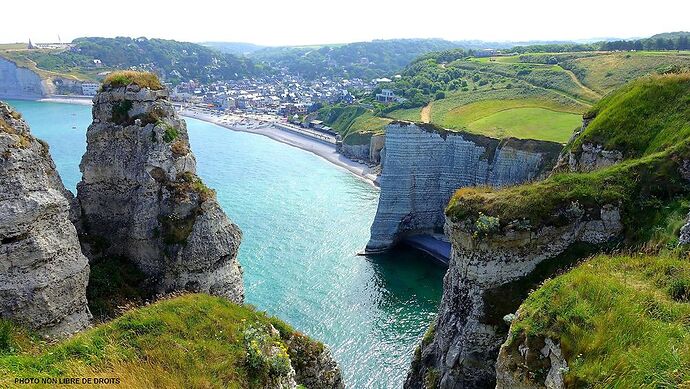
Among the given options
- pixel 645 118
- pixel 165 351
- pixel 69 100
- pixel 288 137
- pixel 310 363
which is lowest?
pixel 288 137

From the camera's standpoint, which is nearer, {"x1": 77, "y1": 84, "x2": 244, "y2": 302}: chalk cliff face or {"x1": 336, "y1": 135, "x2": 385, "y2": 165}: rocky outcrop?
{"x1": 77, "y1": 84, "x2": 244, "y2": 302}: chalk cliff face

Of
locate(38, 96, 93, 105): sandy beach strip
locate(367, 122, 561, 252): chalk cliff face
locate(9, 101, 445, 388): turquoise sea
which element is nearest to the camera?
locate(9, 101, 445, 388): turquoise sea

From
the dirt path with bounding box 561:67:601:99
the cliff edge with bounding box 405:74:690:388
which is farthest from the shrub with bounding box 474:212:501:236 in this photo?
the dirt path with bounding box 561:67:601:99

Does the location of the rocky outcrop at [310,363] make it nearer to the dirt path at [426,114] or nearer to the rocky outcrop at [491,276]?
the rocky outcrop at [491,276]

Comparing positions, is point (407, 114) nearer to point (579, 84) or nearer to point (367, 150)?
point (367, 150)

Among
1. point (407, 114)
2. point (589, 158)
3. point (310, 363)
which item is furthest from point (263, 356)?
point (407, 114)

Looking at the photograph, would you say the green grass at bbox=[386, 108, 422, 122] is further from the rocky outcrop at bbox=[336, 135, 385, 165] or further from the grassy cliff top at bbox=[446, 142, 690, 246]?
the grassy cliff top at bbox=[446, 142, 690, 246]

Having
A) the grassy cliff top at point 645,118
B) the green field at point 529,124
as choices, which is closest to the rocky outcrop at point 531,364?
the grassy cliff top at point 645,118
